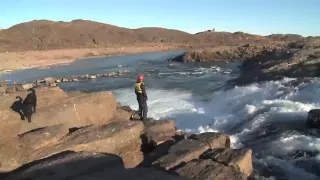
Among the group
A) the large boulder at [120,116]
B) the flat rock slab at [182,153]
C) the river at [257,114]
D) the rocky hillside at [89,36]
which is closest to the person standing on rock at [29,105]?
the large boulder at [120,116]

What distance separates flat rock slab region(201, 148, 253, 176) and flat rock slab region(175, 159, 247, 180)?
0.85ft

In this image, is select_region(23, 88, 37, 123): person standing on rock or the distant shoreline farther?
the distant shoreline

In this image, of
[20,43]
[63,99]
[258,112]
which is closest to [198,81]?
[258,112]

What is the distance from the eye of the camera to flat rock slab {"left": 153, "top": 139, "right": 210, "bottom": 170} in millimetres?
9344

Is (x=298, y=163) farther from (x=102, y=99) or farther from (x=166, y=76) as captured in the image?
(x=166, y=76)

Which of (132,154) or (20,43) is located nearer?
(132,154)

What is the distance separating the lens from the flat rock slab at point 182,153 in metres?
9.34

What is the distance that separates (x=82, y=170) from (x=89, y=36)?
326 feet

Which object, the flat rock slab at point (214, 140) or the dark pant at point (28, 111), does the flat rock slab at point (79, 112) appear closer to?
the dark pant at point (28, 111)

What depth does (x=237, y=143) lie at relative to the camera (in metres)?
14.4

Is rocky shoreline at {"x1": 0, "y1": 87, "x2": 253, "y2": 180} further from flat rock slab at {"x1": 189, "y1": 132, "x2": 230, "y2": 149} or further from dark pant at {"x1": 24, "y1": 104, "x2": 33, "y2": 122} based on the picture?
dark pant at {"x1": 24, "y1": 104, "x2": 33, "y2": 122}

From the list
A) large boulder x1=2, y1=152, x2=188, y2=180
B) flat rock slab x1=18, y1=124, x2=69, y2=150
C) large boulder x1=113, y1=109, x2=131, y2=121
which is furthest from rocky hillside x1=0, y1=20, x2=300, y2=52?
large boulder x1=2, y1=152, x2=188, y2=180

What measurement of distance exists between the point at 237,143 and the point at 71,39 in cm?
8968

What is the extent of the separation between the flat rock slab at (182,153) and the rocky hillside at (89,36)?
7392 cm
